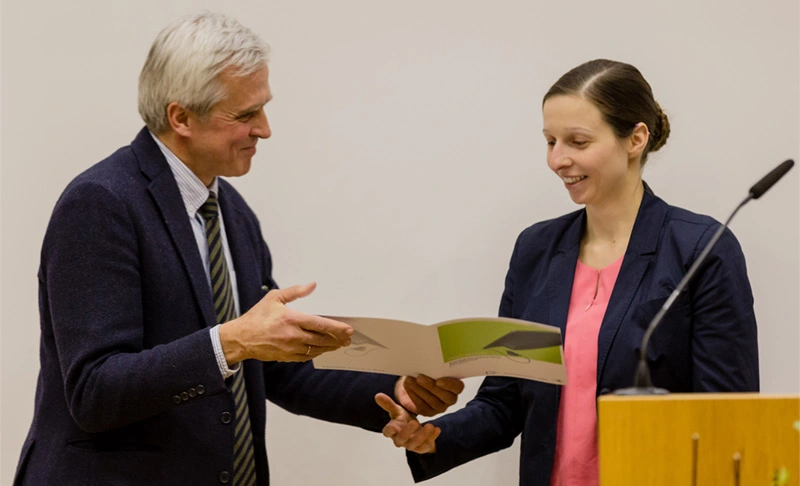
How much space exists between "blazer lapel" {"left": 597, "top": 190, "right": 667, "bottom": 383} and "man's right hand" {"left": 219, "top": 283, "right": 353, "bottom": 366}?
1.82 ft

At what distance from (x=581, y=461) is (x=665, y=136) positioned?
31.1 inches

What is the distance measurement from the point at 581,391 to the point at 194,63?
1.14 m

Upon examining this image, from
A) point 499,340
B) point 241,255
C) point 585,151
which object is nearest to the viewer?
point 499,340

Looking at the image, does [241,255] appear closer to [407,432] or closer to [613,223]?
[407,432]

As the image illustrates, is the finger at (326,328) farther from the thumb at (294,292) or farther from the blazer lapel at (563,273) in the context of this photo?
the blazer lapel at (563,273)

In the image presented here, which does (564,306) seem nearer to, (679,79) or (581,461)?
(581,461)

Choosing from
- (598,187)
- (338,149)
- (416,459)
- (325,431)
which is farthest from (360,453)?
(598,187)

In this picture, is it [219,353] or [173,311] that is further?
[173,311]

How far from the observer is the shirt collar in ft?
7.23

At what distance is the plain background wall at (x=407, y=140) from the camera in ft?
8.62

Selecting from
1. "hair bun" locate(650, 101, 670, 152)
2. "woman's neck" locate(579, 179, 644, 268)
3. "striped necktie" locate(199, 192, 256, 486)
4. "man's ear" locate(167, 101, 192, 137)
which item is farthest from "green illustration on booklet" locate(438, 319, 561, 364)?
"man's ear" locate(167, 101, 192, 137)

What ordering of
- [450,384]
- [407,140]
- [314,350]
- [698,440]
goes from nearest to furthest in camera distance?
[698,440], [314,350], [450,384], [407,140]

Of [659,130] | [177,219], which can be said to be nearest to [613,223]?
[659,130]

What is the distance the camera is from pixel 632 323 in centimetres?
203
